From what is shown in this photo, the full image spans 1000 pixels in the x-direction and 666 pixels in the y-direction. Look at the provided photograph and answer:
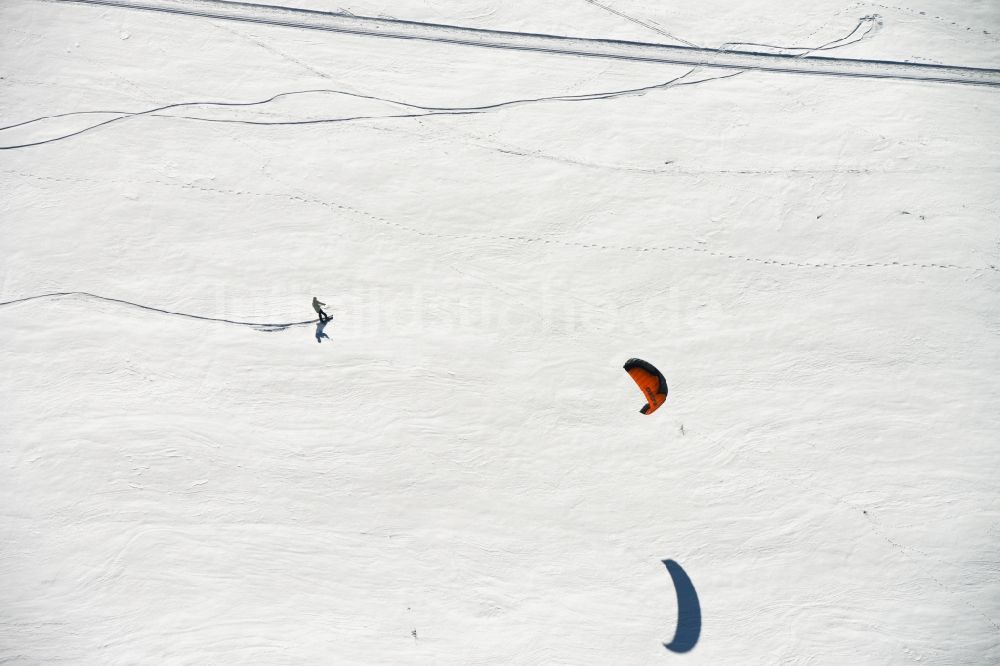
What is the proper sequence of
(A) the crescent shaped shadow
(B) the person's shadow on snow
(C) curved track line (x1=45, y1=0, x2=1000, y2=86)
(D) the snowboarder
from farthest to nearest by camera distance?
(C) curved track line (x1=45, y1=0, x2=1000, y2=86) < (B) the person's shadow on snow < (D) the snowboarder < (A) the crescent shaped shadow

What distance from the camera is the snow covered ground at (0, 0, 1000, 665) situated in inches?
253

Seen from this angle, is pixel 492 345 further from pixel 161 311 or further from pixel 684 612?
pixel 161 311

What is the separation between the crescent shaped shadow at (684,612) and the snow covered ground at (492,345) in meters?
0.09

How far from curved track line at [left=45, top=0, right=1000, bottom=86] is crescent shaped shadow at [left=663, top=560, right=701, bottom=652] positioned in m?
6.75

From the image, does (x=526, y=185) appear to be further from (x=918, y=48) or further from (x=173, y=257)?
(x=918, y=48)

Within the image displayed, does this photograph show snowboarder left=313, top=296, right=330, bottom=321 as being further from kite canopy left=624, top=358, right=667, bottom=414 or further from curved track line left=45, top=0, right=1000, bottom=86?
curved track line left=45, top=0, right=1000, bottom=86

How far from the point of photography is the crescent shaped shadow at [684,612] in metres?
6.36

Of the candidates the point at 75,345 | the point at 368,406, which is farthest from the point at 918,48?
the point at 75,345

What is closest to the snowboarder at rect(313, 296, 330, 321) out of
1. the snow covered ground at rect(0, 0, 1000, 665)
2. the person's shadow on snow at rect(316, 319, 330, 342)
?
A: the person's shadow on snow at rect(316, 319, 330, 342)

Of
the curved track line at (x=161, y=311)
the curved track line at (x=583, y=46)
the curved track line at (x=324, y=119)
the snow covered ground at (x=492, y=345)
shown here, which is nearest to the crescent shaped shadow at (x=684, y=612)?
the snow covered ground at (x=492, y=345)

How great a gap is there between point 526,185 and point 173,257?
4.53m

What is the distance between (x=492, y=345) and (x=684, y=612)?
11.9 ft

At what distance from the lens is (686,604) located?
645 centimetres

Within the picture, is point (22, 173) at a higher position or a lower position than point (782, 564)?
higher
